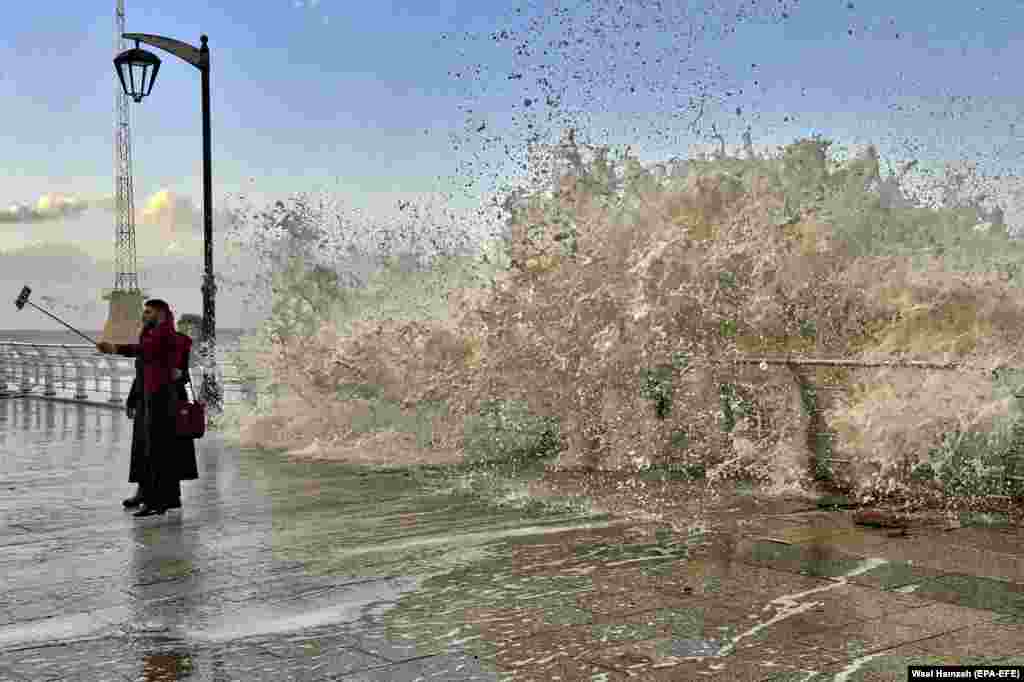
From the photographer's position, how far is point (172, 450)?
936cm

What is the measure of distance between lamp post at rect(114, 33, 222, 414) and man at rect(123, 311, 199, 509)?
7467 mm

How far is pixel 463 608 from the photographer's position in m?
5.78

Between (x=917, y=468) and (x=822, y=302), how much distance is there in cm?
206

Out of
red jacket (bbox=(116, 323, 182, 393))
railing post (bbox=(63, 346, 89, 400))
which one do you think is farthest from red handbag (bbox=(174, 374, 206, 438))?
railing post (bbox=(63, 346, 89, 400))

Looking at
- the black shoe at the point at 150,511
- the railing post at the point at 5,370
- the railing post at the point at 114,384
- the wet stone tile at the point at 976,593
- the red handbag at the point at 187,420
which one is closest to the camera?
the wet stone tile at the point at 976,593

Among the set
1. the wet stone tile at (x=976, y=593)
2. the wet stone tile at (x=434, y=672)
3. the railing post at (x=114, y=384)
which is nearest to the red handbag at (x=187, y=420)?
the wet stone tile at (x=434, y=672)

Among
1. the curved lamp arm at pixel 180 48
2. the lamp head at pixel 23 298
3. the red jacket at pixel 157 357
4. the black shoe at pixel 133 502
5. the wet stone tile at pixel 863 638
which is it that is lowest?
the wet stone tile at pixel 863 638

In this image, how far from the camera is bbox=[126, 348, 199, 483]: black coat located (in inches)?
367

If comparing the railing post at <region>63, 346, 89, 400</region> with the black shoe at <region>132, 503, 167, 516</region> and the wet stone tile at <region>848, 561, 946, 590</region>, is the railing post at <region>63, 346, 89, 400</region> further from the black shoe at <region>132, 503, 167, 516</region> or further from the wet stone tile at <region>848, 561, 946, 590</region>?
the wet stone tile at <region>848, 561, 946, 590</region>

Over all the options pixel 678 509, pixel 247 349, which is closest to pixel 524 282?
pixel 678 509

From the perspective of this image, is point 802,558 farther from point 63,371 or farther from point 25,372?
→ point 25,372

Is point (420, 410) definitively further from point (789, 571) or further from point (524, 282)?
point (789, 571)

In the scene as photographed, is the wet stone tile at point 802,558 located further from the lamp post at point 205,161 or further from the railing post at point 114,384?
the railing post at point 114,384

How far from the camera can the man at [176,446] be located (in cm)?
928
